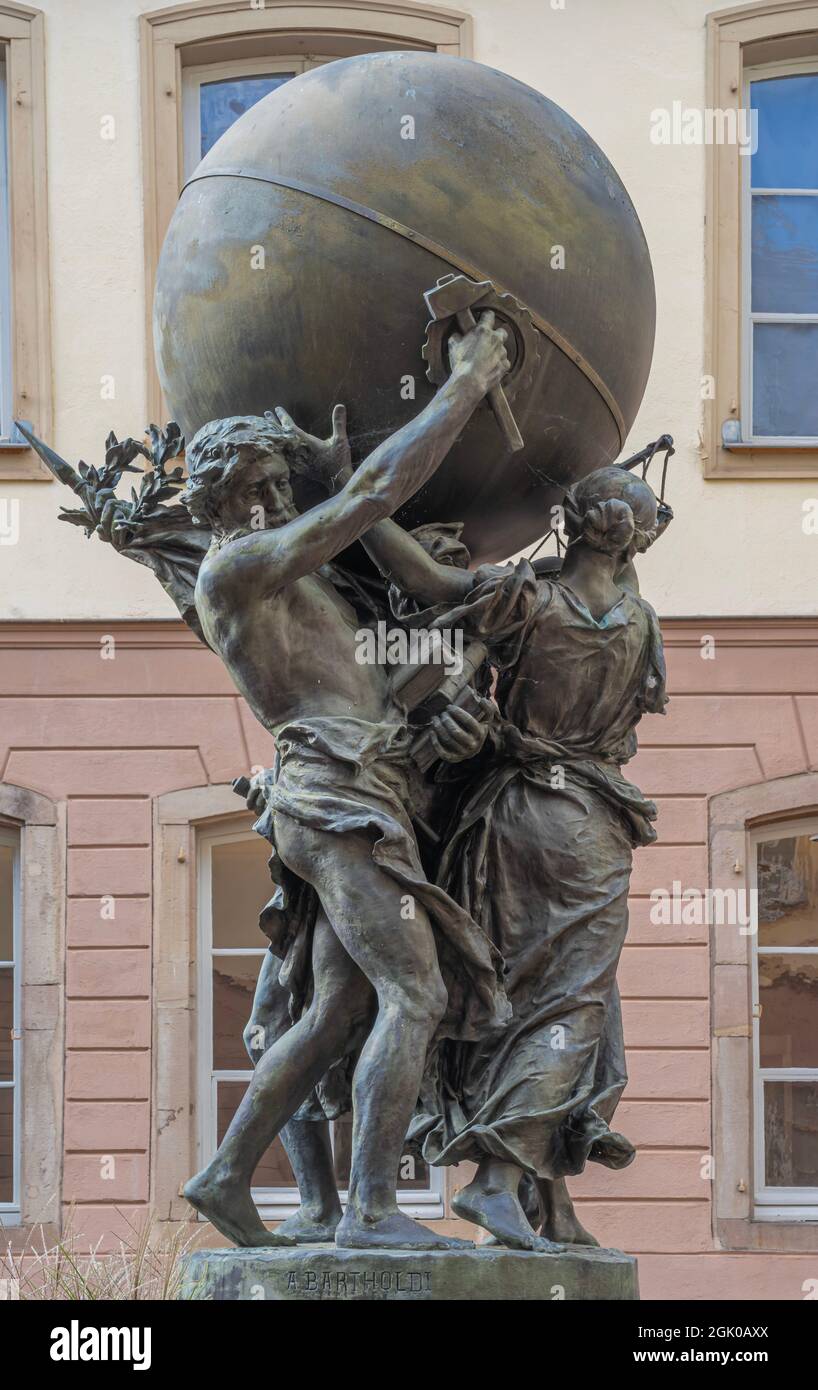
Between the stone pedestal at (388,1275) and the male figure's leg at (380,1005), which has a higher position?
the male figure's leg at (380,1005)

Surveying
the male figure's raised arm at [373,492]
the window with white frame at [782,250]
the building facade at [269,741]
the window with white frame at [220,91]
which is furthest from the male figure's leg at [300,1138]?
the window with white frame at [220,91]

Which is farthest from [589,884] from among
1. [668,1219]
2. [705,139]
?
[705,139]

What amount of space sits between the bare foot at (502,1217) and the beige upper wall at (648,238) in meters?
8.33

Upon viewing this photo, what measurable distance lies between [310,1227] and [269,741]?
7873 millimetres

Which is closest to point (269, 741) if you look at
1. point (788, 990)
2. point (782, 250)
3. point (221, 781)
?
point (221, 781)

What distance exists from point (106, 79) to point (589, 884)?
9408 millimetres

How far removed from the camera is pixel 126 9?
14516 millimetres

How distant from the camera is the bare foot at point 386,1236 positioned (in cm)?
544

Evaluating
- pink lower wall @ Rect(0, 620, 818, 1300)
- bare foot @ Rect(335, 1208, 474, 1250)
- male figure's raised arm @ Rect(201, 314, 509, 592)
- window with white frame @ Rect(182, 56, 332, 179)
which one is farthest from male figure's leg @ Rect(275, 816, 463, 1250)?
window with white frame @ Rect(182, 56, 332, 179)

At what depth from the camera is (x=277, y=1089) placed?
568 centimetres

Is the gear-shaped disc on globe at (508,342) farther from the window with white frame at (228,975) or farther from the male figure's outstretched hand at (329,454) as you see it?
the window with white frame at (228,975)

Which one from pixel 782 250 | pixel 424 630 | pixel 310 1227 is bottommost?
pixel 310 1227

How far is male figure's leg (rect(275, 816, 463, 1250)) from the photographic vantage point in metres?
5.51

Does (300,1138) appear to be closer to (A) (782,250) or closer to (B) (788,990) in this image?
(B) (788,990)
